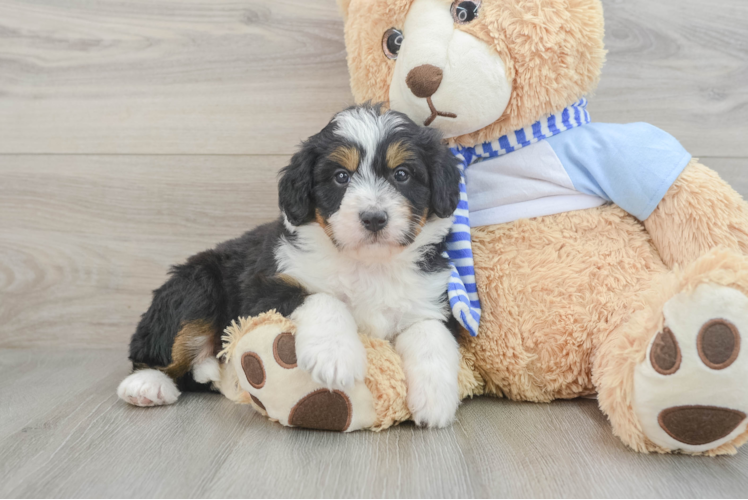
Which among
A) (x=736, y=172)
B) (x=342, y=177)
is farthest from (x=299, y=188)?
(x=736, y=172)

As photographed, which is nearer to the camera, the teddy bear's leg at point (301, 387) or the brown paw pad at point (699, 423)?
the brown paw pad at point (699, 423)

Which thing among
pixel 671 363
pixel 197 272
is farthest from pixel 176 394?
pixel 671 363

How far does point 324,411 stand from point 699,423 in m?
0.90

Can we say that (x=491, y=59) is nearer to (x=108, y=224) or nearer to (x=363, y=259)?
(x=363, y=259)

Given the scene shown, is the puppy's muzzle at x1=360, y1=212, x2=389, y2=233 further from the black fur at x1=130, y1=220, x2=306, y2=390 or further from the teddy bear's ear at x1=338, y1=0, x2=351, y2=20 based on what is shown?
the teddy bear's ear at x1=338, y1=0, x2=351, y2=20

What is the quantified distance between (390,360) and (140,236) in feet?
4.85

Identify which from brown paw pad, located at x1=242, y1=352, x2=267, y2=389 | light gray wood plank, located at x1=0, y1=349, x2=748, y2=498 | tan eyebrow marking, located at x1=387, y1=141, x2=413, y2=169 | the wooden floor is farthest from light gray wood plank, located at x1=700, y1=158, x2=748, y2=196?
brown paw pad, located at x1=242, y1=352, x2=267, y2=389

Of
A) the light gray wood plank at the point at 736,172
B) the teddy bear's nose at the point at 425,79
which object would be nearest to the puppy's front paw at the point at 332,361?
the teddy bear's nose at the point at 425,79

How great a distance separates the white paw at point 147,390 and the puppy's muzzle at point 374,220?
3.05 feet

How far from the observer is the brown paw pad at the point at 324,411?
153 cm

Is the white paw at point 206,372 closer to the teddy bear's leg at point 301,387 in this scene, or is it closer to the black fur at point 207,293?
the black fur at point 207,293

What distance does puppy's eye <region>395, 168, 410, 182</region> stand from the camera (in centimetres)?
167

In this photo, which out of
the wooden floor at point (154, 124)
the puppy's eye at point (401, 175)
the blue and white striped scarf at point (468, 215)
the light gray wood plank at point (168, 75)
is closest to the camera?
the puppy's eye at point (401, 175)

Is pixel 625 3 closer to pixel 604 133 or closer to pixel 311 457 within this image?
pixel 604 133
